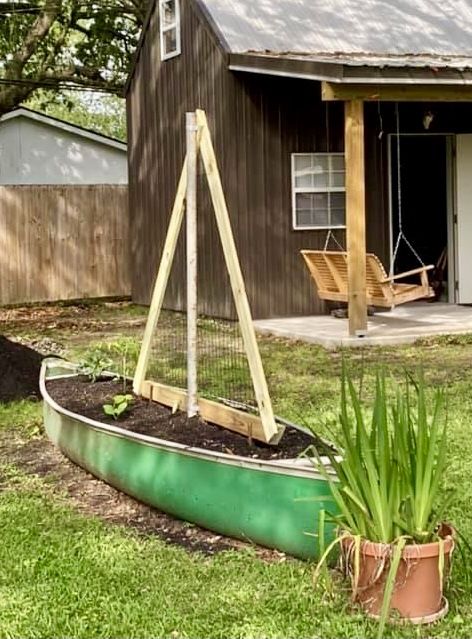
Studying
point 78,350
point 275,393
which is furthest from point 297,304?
point 275,393

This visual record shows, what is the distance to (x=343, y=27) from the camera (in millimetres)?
11766

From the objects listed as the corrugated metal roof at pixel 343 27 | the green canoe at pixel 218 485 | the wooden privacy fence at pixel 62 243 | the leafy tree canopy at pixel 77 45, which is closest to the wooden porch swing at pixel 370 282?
the corrugated metal roof at pixel 343 27

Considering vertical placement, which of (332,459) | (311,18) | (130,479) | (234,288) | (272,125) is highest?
(311,18)

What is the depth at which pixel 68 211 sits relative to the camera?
14625 mm

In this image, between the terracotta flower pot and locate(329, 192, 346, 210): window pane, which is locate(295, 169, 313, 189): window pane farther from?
the terracotta flower pot

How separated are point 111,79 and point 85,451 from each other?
17.4 m

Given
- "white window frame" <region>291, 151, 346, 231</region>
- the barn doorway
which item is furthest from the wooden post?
the barn doorway

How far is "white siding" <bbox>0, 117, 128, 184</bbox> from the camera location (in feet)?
72.8

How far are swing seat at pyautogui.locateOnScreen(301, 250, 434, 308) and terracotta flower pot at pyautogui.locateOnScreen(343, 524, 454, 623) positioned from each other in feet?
20.3

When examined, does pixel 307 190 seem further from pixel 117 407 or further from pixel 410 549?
pixel 410 549

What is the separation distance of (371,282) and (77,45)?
1403cm

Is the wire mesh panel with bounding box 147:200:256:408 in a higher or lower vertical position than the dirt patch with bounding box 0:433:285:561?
higher

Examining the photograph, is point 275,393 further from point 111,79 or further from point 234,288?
point 111,79

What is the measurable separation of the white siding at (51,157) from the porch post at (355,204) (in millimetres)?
14556
